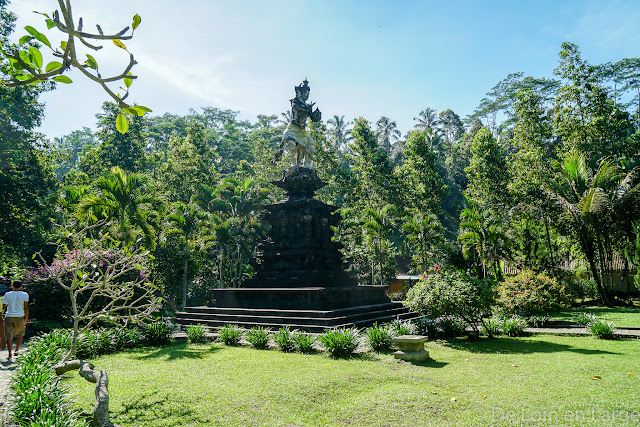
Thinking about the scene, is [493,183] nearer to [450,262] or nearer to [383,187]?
[450,262]

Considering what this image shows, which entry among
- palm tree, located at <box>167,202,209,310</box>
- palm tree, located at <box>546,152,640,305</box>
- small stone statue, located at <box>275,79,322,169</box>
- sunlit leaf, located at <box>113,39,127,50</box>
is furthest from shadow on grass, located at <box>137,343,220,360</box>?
palm tree, located at <box>546,152,640,305</box>

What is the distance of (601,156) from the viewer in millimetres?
18859

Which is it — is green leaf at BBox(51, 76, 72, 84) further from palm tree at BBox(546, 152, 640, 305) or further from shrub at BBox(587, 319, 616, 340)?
palm tree at BBox(546, 152, 640, 305)

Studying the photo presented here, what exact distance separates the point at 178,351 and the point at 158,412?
13.9 ft

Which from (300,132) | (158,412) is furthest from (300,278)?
(158,412)

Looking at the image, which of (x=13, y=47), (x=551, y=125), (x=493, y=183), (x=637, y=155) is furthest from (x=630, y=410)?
(x=13, y=47)

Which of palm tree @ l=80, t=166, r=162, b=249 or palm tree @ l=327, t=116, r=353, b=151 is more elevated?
palm tree @ l=327, t=116, r=353, b=151

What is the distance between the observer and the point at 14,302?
7.70m

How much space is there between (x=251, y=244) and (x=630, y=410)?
2004cm

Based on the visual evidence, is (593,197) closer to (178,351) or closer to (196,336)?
(196,336)

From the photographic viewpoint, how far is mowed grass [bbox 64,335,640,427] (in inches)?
167

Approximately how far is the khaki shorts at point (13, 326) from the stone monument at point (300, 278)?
4.62 m

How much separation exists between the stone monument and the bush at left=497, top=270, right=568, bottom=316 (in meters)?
2.88

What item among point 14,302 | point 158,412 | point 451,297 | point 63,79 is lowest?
point 158,412
